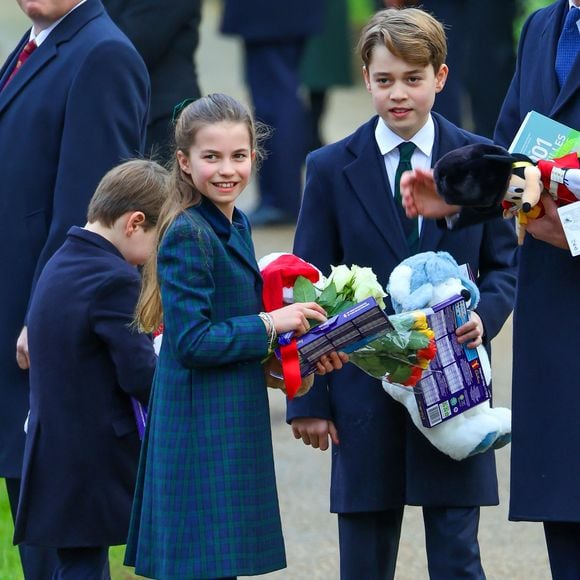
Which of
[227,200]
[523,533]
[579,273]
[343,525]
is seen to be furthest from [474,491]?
[523,533]

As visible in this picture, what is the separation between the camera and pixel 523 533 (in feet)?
18.7

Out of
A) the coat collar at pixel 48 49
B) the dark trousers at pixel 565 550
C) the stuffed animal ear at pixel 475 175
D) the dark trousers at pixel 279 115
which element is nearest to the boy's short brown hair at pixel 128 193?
the coat collar at pixel 48 49

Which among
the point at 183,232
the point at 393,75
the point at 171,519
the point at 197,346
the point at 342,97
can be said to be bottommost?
the point at 171,519

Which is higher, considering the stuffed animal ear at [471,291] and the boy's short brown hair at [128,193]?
the boy's short brown hair at [128,193]

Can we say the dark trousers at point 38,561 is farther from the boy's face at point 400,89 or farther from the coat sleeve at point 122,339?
the boy's face at point 400,89

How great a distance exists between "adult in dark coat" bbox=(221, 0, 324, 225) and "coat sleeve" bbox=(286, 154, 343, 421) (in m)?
5.16

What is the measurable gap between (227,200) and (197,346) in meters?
0.38

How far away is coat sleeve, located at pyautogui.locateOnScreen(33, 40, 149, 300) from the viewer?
4.68 m

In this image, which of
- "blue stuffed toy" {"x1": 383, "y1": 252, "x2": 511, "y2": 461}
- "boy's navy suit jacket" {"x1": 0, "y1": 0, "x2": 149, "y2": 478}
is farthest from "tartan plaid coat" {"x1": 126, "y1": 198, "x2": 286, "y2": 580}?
"boy's navy suit jacket" {"x1": 0, "y1": 0, "x2": 149, "y2": 478}

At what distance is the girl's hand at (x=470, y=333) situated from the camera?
4.27m

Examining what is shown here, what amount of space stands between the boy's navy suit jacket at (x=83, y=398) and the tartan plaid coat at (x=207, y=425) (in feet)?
1.21

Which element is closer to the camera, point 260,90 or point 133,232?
point 133,232

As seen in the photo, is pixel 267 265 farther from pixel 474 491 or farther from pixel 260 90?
pixel 260 90

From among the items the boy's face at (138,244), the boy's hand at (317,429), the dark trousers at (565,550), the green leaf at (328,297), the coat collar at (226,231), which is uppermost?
the boy's face at (138,244)
